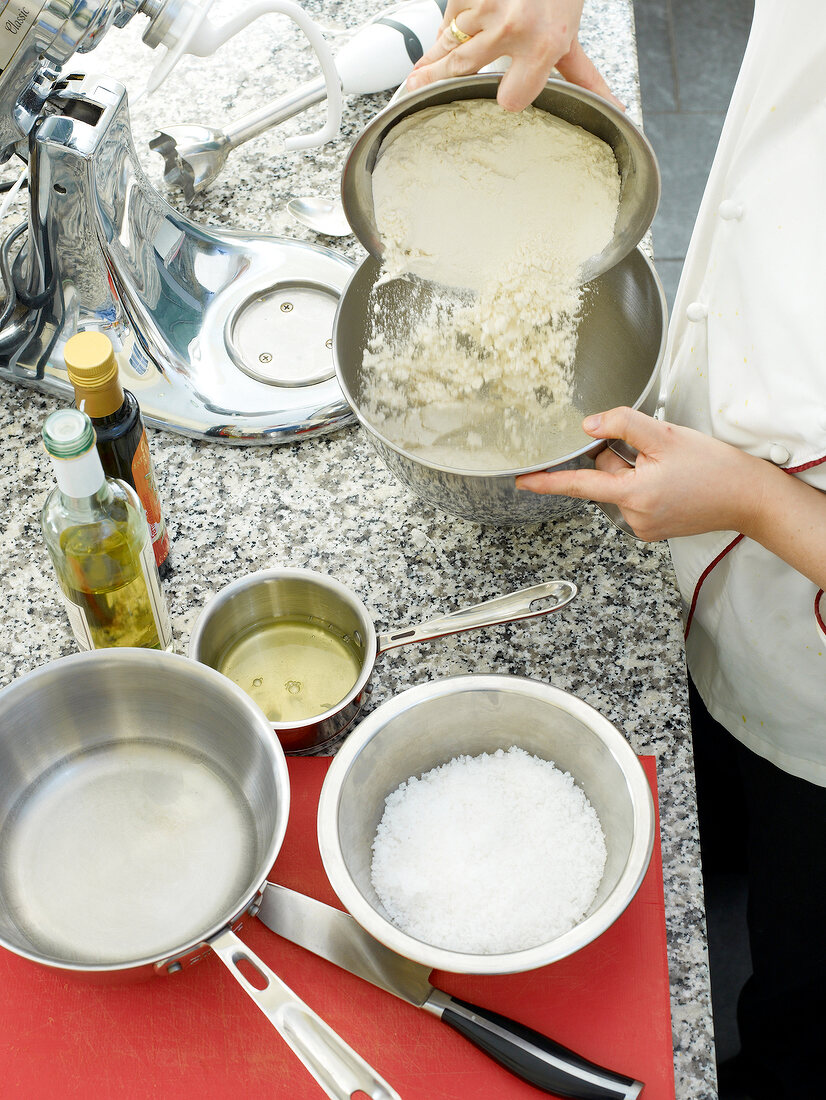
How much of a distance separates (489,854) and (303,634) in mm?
218

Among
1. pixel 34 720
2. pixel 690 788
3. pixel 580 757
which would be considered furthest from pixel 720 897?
pixel 34 720

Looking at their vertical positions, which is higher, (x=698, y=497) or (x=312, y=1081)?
(x=698, y=497)

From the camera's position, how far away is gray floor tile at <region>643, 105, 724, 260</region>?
2281mm

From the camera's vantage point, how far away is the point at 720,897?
1.34 m

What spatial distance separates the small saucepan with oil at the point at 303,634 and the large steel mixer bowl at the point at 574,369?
0.08m

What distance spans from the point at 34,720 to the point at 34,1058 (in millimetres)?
212

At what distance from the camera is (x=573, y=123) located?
748 millimetres

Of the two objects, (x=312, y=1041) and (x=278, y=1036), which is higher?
(x=312, y=1041)

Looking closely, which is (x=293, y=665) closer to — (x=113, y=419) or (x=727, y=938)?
(x=113, y=419)

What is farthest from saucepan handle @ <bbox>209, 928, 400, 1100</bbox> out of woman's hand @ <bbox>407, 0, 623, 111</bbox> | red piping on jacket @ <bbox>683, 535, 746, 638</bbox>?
woman's hand @ <bbox>407, 0, 623, 111</bbox>

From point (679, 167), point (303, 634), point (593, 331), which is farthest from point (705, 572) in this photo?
point (679, 167)

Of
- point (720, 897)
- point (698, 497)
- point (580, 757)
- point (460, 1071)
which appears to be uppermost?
point (698, 497)

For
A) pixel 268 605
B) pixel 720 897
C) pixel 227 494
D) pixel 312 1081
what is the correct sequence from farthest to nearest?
pixel 720 897, pixel 227 494, pixel 268 605, pixel 312 1081

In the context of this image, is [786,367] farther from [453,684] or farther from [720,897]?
[720,897]
